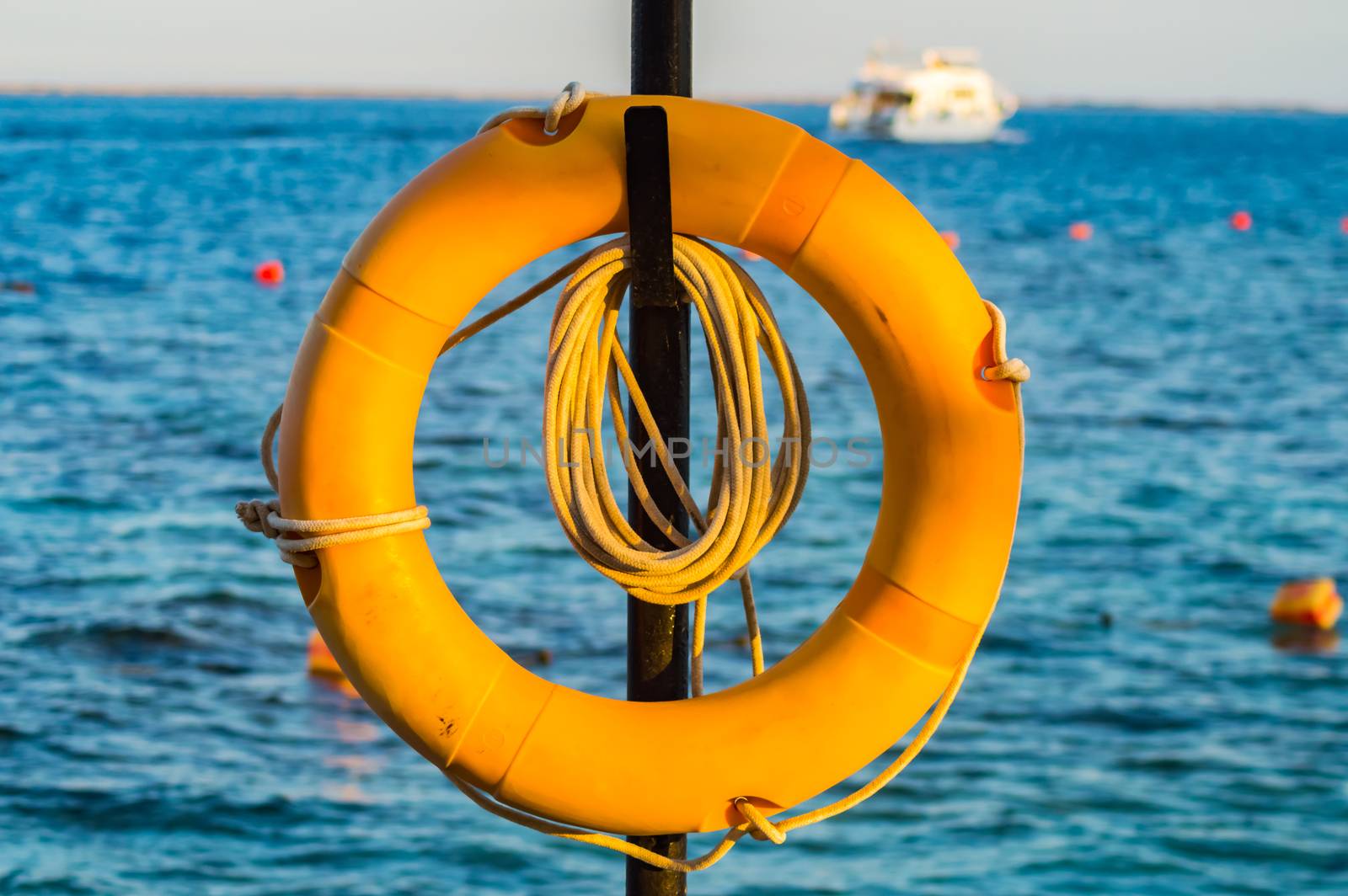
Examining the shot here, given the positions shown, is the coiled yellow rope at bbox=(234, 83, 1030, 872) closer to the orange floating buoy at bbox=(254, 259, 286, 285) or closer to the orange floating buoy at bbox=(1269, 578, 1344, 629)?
the orange floating buoy at bbox=(1269, 578, 1344, 629)

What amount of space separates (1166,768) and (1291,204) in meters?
33.6

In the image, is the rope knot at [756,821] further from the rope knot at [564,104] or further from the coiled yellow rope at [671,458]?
the rope knot at [564,104]

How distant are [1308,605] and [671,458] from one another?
19.7 ft

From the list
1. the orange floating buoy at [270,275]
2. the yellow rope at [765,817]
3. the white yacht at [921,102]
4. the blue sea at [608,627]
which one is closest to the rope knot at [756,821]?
the yellow rope at [765,817]

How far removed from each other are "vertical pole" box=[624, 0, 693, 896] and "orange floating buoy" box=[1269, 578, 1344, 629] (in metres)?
5.80

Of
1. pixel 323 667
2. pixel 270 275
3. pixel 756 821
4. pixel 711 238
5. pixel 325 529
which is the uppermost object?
pixel 270 275

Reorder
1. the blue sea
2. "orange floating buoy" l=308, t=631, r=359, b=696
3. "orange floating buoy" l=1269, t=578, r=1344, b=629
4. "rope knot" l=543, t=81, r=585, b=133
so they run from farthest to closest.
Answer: "orange floating buoy" l=1269, t=578, r=1344, b=629 → "orange floating buoy" l=308, t=631, r=359, b=696 → the blue sea → "rope knot" l=543, t=81, r=585, b=133

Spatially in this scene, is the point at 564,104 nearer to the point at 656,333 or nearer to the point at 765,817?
the point at 656,333

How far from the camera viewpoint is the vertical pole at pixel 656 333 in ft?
6.10

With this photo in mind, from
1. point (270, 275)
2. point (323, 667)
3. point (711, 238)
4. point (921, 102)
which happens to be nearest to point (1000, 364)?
point (711, 238)

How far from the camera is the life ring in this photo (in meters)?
1.87

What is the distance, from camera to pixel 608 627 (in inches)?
263

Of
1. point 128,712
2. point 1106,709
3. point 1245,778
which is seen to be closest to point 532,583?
point 128,712

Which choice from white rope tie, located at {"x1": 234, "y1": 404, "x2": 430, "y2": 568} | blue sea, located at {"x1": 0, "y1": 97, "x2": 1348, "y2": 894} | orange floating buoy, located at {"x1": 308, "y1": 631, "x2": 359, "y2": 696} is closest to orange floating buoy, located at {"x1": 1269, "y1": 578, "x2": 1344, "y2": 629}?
blue sea, located at {"x1": 0, "y1": 97, "x2": 1348, "y2": 894}
